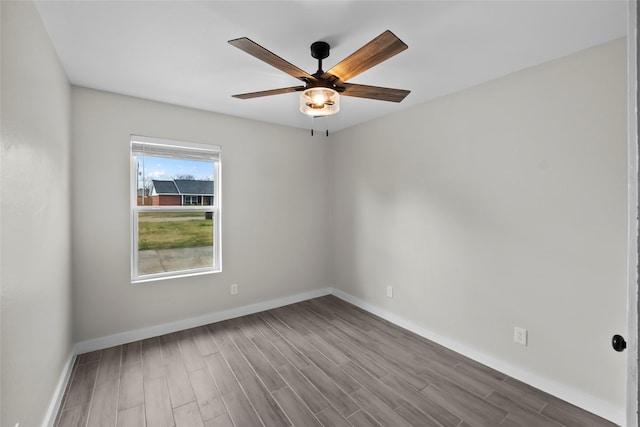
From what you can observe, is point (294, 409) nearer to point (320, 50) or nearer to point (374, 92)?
point (374, 92)

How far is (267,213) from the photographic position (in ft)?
12.1

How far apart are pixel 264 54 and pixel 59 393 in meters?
2.64

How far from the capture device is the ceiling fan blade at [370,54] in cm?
138

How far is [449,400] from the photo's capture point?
204 cm

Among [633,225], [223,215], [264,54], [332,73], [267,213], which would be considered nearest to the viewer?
[633,225]

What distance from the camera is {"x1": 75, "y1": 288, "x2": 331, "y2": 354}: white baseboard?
8.73ft

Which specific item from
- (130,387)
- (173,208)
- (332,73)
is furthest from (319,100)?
(130,387)

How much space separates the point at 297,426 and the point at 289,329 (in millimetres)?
1343

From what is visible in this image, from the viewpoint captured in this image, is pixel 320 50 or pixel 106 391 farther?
pixel 106 391

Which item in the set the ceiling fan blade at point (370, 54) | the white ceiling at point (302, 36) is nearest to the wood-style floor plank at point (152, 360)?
the white ceiling at point (302, 36)

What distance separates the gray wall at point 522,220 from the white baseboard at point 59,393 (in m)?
2.97

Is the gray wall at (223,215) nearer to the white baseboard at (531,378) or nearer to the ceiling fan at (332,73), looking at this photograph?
the ceiling fan at (332,73)

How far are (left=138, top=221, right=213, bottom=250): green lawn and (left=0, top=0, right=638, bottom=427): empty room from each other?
0.02 meters

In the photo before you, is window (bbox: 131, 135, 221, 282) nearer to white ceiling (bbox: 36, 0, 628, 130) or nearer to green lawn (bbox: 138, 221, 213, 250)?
green lawn (bbox: 138, 221, 213, 250)
